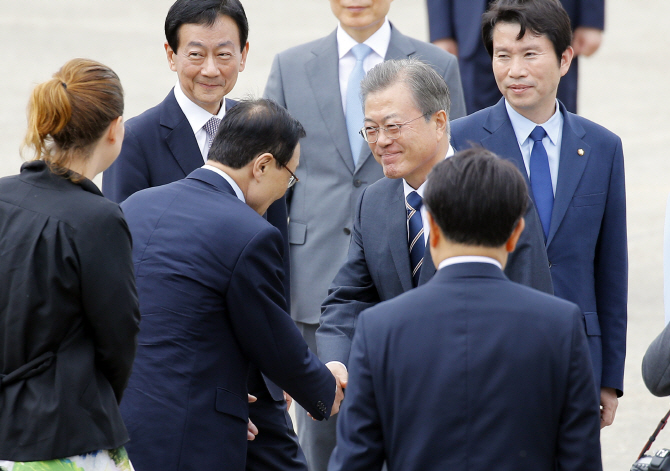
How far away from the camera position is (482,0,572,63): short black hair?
11.7ft

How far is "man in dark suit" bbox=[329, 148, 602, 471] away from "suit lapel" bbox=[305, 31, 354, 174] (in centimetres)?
199

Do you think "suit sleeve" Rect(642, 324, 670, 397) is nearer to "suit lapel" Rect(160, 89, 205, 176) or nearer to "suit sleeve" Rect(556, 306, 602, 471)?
"suit sleeve" Rect(556, 306, 602, 471)

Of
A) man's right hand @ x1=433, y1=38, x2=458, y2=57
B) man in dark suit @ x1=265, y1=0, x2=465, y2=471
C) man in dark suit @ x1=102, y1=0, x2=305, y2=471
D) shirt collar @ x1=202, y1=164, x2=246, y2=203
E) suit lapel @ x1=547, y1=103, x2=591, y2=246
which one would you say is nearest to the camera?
shirt collar @ x1=202, y1=164, x2=246, y2=203

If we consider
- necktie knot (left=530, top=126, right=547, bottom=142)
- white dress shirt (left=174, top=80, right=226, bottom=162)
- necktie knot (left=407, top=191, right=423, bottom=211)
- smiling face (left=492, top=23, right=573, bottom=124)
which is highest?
smiling face (left=492, top=23, right=573, bottom=124)

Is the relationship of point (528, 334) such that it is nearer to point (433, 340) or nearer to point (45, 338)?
point (433, 340)

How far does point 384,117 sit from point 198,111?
3.01 feet

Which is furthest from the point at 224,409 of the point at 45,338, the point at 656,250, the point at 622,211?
the point at 656,250

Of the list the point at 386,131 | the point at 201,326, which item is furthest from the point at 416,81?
the point at 201,326

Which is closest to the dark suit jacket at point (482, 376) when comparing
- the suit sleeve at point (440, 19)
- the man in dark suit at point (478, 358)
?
the man in dark suit at point (478, 358)

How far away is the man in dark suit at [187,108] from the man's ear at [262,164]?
2.03ft

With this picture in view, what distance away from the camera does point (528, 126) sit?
3584mm

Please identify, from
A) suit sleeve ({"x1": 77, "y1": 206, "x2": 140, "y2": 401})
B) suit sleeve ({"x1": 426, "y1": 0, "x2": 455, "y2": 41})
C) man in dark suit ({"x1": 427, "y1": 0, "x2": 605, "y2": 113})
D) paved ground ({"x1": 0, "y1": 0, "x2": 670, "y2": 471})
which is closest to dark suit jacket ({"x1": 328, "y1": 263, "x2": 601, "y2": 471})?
suit sleeve ({"x1": 77, "y1": 206, "x2": 140, "y2": 401})

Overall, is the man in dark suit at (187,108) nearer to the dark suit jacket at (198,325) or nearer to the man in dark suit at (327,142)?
the man in dark suit at (327,142)

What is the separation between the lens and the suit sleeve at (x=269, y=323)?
9.53ft
